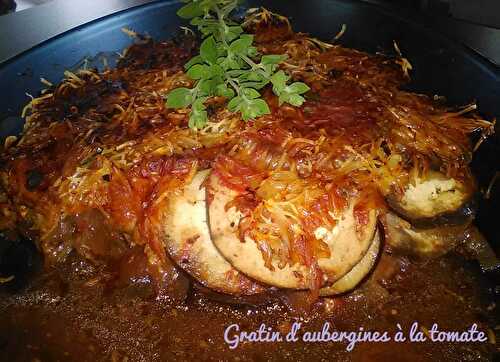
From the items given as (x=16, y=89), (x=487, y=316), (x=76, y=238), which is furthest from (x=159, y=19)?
(x=487, y=316)

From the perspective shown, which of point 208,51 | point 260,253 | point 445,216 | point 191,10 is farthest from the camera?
point 191,10

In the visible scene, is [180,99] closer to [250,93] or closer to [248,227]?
[250,93]

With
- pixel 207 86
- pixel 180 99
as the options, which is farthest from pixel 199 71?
pixel 180 99

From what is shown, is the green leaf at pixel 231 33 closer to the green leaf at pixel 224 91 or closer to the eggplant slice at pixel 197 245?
the green leaf at pixel 224 91

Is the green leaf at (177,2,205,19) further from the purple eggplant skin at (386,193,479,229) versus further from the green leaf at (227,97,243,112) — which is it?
the purple eggplant skin at (386,193,479,229)

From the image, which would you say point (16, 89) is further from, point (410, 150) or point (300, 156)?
point (410, 150)

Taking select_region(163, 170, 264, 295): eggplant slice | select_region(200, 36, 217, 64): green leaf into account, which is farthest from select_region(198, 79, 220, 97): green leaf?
select_region(163, 170, 264, 295): eggplant slice
